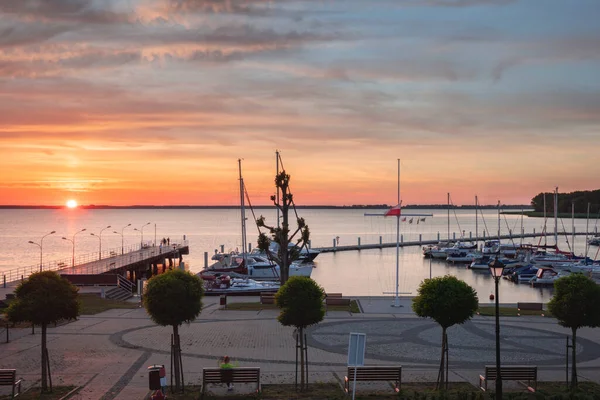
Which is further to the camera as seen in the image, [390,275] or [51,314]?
[390,275]

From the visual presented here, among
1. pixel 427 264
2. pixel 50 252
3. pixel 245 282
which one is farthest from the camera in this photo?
pixel 50 252

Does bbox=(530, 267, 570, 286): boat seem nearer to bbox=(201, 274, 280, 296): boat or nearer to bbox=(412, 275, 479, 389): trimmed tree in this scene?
bbox=(201, 274, 280, 296): boat

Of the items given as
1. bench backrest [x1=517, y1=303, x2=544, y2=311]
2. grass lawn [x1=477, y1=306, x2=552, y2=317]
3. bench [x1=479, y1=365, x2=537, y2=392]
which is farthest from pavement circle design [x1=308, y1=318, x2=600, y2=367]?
bench backrest [x1=517, y1=303, x2=544, y2=311]

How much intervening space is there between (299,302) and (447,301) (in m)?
4.63

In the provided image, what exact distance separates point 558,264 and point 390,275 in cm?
2186

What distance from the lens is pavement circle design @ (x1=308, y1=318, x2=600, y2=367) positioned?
80.5 feet

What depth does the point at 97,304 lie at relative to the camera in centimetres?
3816

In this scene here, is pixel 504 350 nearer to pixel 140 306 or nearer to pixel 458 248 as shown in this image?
pixel 140 306

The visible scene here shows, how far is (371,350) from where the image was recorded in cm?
2586

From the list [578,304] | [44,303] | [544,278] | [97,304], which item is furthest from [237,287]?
[544,278]

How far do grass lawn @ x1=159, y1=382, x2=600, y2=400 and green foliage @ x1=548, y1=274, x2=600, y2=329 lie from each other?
2.00m

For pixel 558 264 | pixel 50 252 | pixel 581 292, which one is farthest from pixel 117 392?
pixel 50 252

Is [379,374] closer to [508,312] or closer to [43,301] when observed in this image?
[43,301]

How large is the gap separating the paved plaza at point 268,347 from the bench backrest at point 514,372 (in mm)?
1507
